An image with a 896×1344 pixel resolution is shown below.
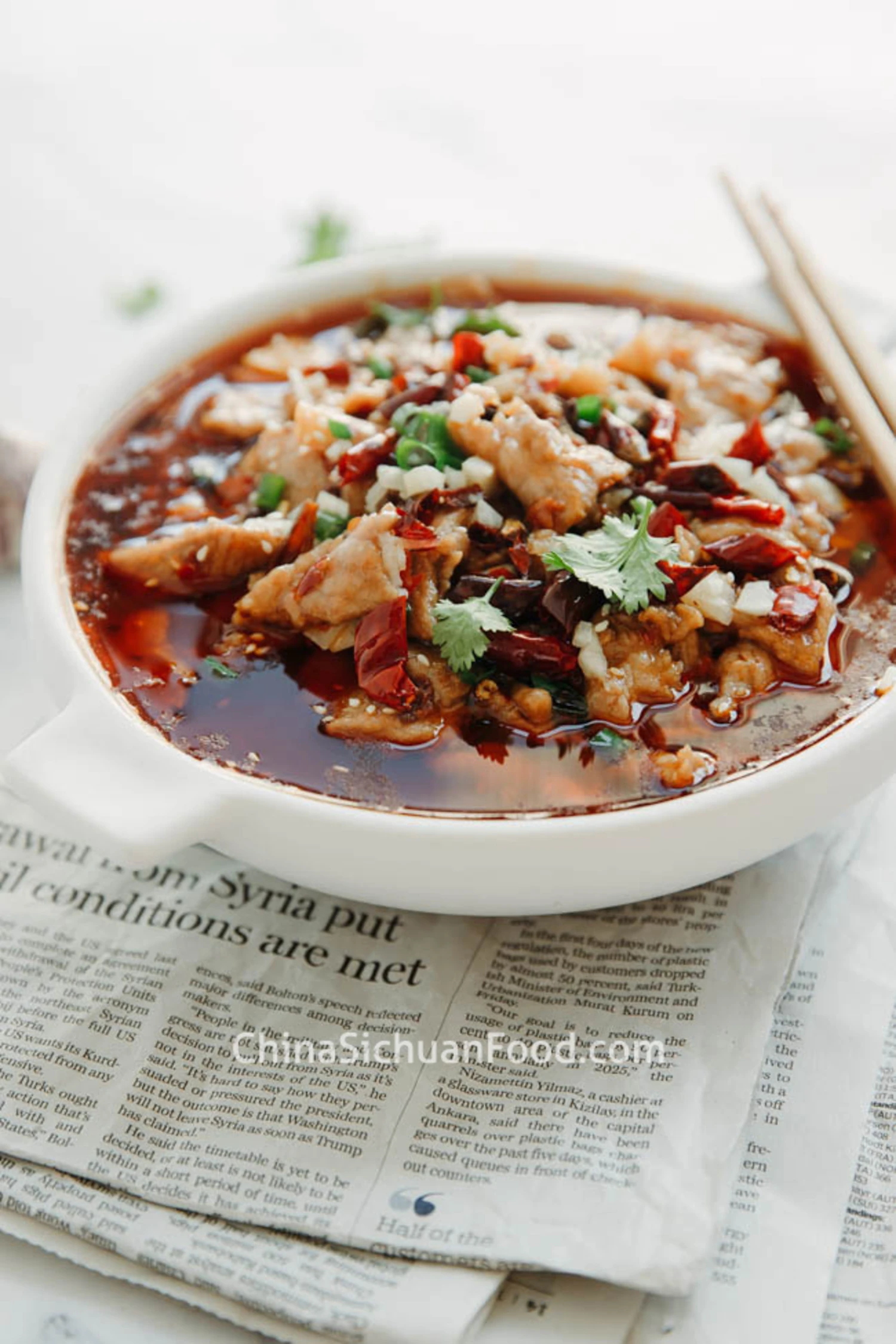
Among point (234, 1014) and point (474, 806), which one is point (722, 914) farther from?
point (234, 1014)

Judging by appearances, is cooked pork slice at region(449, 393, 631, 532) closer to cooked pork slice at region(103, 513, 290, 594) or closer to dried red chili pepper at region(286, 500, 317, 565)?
dried red chili pepper at region(286, 500, 317, 565)

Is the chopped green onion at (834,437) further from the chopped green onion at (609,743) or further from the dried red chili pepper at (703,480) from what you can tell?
the chopped green onion at (609,743)

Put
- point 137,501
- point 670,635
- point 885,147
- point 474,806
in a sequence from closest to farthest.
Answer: point 474,806
point 670,635
point 137,501
point 885,147

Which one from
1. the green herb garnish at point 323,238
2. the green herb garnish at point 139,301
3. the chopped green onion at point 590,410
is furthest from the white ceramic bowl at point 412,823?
the green herb garnish at point 139,301

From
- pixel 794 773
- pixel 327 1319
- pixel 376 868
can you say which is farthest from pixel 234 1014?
pixel 794 773

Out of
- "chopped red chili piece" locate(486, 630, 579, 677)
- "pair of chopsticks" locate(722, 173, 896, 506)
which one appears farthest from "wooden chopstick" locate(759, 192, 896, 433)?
"chopped red chili piece" locate(486, 630, 579, 677)
